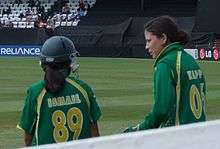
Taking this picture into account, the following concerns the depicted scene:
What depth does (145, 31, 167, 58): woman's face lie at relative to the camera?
5.01 m

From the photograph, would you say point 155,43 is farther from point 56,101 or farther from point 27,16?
point 27,16

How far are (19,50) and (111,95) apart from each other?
1023 inches

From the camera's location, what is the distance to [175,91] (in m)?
4.92

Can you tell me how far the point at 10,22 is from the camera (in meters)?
48.5

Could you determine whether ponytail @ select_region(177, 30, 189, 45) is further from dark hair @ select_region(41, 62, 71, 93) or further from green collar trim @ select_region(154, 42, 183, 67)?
dark hair @ select_region(41, 62, 71, 93)

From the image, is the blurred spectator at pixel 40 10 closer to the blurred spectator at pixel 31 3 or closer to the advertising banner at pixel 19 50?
the blurred spectator at pixel 31 3

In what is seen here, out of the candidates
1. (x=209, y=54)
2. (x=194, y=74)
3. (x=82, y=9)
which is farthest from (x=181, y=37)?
(x=82, y=9)

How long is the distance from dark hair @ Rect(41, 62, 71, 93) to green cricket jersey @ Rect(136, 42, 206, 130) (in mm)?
655

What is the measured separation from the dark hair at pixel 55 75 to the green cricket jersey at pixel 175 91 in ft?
2.15

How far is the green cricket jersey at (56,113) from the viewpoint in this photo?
15.5ft

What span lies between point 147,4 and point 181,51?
4340 cm

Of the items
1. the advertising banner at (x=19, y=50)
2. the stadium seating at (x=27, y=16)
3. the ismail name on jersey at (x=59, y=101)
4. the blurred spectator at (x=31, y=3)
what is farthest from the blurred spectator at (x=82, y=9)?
the ismail name on jersey at (x=59, y=101)

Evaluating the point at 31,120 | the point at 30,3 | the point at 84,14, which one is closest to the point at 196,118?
the point at 31,120

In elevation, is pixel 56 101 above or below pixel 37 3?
above
